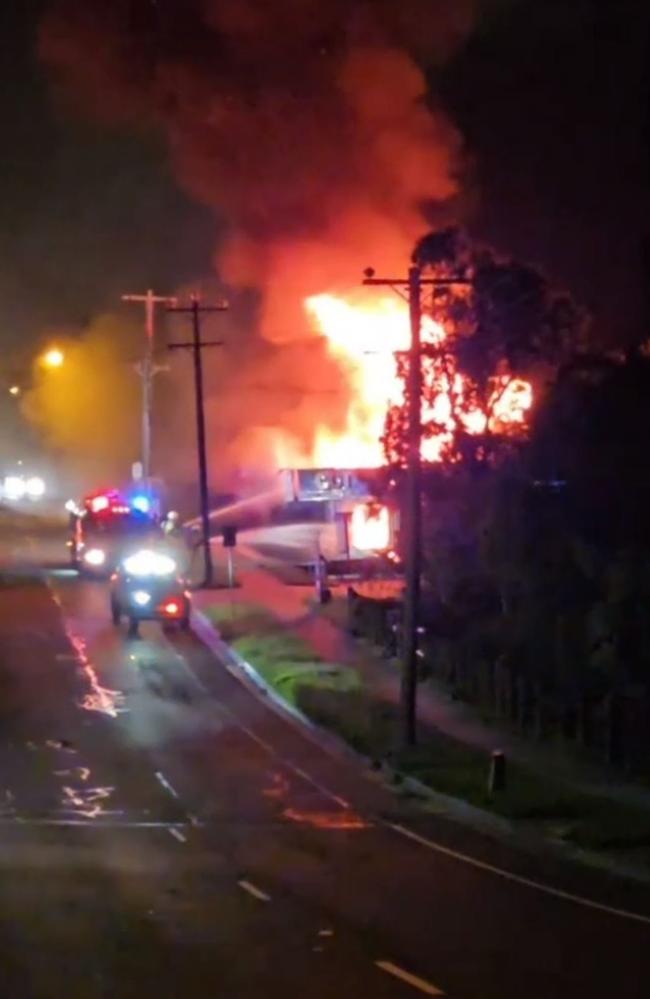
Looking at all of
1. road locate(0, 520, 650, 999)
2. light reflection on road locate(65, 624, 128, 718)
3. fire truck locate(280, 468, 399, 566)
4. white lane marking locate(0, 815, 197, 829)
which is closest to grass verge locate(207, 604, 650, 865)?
road locate(0, 520, 650, 999)

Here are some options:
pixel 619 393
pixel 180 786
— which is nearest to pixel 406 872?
pixel 180 786

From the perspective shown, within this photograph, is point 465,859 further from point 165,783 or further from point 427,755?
point 427,755

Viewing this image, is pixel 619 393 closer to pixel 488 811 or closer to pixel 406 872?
pixel 488 811

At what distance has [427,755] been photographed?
25.4 meters

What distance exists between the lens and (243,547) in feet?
197

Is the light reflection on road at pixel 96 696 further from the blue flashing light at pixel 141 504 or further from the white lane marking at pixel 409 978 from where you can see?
the white lane marking at pixel 409 978

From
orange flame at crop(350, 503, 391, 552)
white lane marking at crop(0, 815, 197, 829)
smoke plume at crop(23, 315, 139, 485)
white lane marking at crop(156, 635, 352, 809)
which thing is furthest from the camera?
smoke plume at crop(23, 315, 139, 485)

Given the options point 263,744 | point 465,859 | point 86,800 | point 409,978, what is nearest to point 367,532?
point 263,744

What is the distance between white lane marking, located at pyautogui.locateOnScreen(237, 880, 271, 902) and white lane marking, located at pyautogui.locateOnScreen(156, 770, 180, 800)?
651cm

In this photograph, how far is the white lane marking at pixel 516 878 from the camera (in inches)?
619

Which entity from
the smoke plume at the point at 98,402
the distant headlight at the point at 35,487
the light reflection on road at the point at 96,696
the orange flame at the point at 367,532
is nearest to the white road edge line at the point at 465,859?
the light reflection on road at the point at 96,696

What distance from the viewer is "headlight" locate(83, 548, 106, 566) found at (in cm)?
5075

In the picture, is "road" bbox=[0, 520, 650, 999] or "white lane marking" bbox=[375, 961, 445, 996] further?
"road" bbox=[0, 520, 650, 999]

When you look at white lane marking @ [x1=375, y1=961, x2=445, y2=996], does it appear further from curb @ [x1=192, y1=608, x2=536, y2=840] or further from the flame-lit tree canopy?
the flame-lit tree canopy
